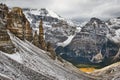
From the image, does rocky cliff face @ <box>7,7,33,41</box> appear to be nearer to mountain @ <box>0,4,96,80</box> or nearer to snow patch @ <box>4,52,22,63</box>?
mountain @ <box>0,4,96,80</box>

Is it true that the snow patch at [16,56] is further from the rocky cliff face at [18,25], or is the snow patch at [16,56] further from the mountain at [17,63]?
the rocky cliff face at [18,25]

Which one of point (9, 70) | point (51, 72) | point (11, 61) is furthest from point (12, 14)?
point (9, 70)

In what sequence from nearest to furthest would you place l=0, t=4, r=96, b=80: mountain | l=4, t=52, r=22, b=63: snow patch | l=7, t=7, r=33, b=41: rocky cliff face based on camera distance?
l=0, t=4, r=96, b=80: mountain < l=4, t=52, r=22, b=63: snow patch < l=7, t=7, r=33, b=41: rocky cliff face

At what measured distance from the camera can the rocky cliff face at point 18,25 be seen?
162000 millimetres

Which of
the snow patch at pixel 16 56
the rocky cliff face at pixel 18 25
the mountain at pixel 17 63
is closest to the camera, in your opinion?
the mountain at pixel 17 63

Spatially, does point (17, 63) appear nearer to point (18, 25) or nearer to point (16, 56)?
point (16, 56)

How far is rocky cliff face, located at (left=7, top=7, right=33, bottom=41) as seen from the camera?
162 metres

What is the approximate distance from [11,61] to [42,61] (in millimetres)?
31207

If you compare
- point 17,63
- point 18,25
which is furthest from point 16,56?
→ point 18,25

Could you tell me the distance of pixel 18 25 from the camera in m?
170

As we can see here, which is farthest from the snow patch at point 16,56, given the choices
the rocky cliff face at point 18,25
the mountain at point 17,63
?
the rocky cliff face at point 18,25

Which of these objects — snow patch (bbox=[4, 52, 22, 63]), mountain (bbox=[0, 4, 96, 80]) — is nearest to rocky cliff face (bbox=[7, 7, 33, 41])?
mountain (bbox=[0, 4, 96, 80])

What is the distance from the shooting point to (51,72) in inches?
4786

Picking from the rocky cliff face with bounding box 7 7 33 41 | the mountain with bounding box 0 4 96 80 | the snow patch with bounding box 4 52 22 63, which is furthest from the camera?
the rocky cliff face with bounding box 7 7 33 41
